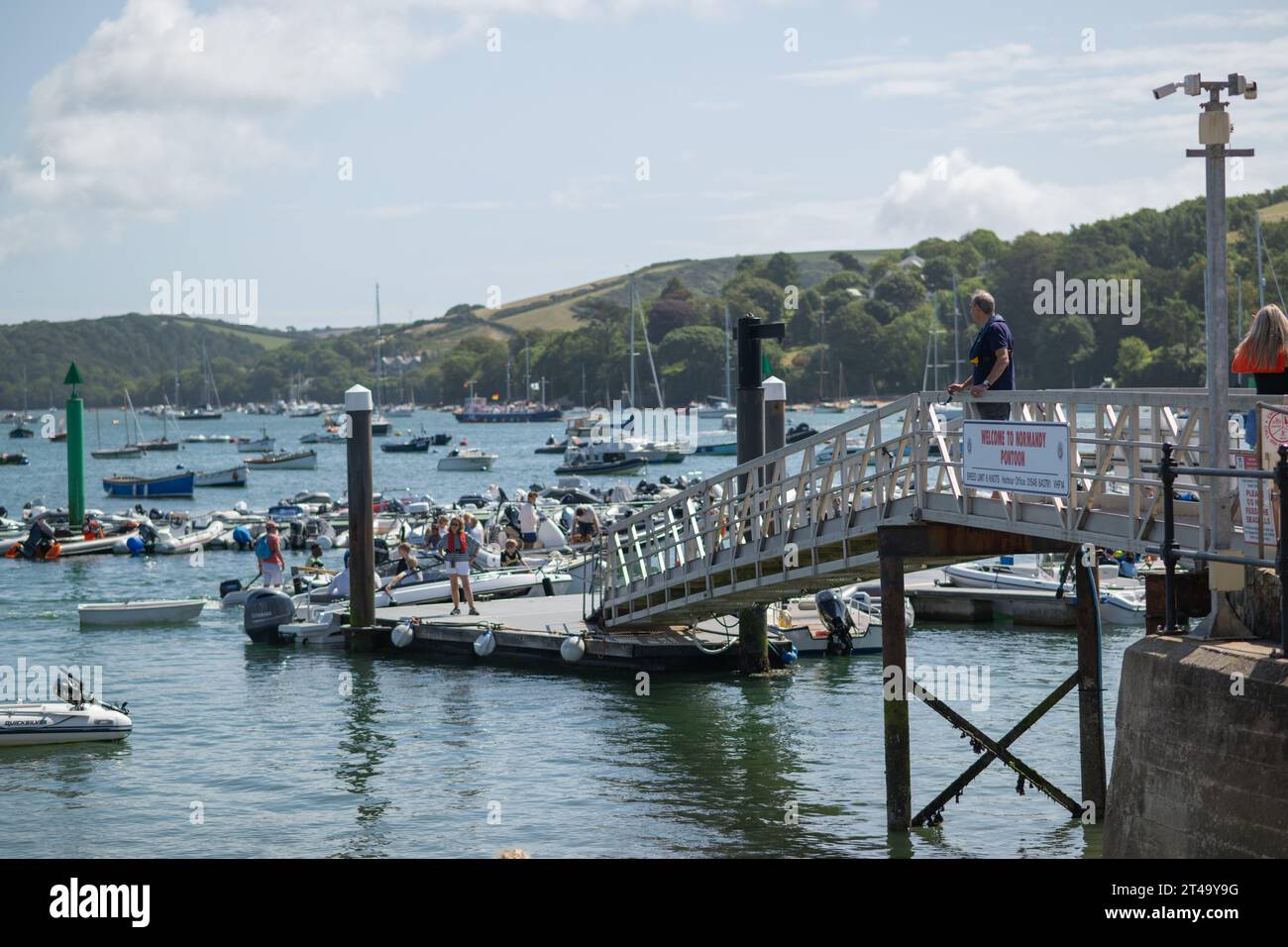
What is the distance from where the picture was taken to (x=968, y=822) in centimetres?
1856

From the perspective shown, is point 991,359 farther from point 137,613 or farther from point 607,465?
point 607,465

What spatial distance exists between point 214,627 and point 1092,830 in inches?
954

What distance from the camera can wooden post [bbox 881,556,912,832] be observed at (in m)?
17.9

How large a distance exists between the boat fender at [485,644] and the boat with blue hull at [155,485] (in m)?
65.5

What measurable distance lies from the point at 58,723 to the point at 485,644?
26.6ft

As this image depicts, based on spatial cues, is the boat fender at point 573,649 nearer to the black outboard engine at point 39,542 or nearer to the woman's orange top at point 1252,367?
→ the woman's orange top at point 1252,367

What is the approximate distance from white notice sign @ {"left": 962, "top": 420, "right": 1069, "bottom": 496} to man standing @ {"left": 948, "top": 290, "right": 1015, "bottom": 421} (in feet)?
1.25

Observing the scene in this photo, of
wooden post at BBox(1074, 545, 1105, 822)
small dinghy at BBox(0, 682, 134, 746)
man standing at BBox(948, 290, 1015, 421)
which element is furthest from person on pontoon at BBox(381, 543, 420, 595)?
man standing at BBox(948, 290, 1015, 421)

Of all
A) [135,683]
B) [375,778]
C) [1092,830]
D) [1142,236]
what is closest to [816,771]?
[1092,830]

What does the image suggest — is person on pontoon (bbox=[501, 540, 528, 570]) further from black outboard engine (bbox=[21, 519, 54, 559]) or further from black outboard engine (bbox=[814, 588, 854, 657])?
black outboard engine (bbox=[21, 519, 54, 559])

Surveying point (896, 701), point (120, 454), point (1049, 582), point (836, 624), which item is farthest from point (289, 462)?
point (896, 701)

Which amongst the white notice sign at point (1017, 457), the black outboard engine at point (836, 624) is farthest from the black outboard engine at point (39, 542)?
the white notice sign at point (1017, 457)

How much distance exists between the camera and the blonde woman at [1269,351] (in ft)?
39.7

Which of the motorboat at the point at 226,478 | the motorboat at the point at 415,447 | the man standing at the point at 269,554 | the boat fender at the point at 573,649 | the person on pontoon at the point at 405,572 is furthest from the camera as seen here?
the motorboat at the point at 415,447
